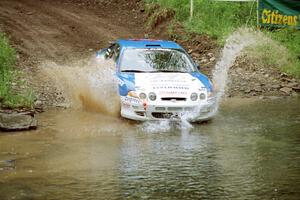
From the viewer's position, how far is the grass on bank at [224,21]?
1870 centimetres

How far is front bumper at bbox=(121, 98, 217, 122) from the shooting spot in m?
11.9

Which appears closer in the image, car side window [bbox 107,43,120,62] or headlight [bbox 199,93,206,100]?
headlight [bbox 199,93,206,100]

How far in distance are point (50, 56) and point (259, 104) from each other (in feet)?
24.1

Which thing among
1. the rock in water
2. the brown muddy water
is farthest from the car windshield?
the rock in water

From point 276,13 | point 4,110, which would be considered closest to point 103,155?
point 4,110

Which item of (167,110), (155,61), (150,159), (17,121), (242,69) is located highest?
(155,61)

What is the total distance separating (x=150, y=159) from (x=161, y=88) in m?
2.87

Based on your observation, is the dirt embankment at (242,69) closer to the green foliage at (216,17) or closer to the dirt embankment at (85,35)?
the dirt embankment at (85,35)

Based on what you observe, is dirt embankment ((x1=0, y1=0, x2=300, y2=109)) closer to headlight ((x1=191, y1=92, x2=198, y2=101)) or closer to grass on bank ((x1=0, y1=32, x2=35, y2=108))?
grass on bank ((x1=0, y1=32, x2=35, y2=108))

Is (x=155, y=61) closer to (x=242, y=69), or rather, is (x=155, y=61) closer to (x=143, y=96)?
(x=143, y=96)

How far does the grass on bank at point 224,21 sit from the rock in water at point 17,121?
8.62 m

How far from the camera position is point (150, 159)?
9484 millimetres

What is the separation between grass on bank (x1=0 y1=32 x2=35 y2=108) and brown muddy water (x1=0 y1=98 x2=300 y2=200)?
25.2 inches

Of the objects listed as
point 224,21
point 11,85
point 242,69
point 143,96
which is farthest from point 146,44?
point 224,21
